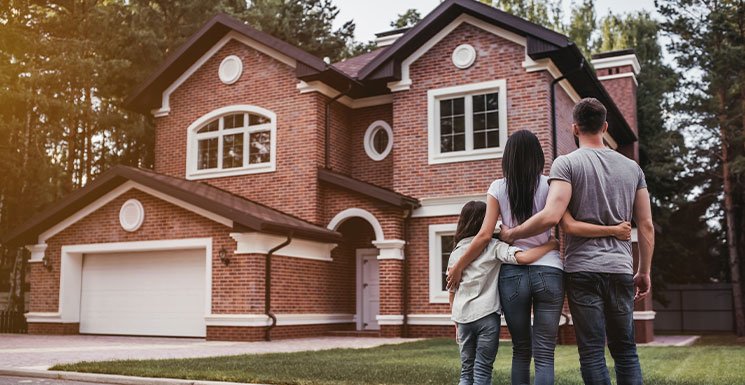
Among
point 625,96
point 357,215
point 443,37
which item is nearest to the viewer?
point 357,215

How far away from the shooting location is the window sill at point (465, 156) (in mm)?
15320

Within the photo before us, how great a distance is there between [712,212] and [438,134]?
19.2m

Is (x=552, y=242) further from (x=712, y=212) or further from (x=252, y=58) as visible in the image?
(x=712, y=212)

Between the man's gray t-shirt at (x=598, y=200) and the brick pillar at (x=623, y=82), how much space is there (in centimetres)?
1821

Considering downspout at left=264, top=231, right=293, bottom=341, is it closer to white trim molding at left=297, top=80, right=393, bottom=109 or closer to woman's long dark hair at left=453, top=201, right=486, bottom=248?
white trim molding at left=297, top=80, right=393, bottom=109

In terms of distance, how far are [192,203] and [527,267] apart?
11323mm

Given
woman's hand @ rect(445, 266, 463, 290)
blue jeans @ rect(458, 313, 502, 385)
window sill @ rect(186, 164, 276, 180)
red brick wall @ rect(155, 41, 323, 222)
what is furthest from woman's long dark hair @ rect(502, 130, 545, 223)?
window sill @ rect(186, 164, 276, 180)

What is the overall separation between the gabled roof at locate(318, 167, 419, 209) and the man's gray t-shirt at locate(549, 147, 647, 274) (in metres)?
11.2

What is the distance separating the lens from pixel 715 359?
1085cm

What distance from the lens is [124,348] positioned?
38.8 ft

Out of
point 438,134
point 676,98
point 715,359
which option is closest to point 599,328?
point 715,359

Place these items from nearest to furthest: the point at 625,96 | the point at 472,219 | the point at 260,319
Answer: the point at 472,219 < the point at 260,319 < the point at 625,96

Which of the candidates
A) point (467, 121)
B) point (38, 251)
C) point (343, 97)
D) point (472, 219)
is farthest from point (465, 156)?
point (472, 219)

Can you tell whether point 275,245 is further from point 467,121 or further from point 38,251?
point 38,251
